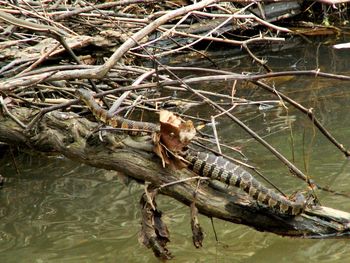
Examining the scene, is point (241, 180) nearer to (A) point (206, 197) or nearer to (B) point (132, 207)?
(A) point (206, 197)

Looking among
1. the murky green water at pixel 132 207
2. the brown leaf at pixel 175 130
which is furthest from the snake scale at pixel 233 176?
the murky green water at pixel 132 207

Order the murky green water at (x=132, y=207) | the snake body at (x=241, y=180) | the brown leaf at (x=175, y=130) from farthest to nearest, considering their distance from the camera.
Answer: the murky green water at (x=132, y=207), the snake body at (x=241, y=180), the brown leaf at (x=175, y=130)

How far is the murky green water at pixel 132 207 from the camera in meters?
4.30

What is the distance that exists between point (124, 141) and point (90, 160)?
0.29 m

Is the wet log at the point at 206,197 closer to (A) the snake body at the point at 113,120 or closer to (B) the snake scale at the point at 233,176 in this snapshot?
(B) the snake scale at the point at 233,176

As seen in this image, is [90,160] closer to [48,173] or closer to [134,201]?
[134,201]

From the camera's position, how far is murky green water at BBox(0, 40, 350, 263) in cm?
430

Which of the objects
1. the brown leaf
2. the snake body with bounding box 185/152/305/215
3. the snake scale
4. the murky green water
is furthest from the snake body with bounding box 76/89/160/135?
the murky green water

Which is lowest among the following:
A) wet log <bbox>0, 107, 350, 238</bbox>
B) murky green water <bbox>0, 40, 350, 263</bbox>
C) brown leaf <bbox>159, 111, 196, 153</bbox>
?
murky green water <bbox>0, 40, 350, 263</bbox>

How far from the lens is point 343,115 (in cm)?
689

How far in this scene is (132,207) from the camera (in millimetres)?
5215

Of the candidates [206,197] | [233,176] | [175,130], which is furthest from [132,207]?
[175,130]

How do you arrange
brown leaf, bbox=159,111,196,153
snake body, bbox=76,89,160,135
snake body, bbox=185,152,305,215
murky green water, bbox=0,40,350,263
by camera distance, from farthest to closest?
snake body, bbox=76,89,160,135 < murky green water, bbox=0,40,350,263 < snake body, bbox=185,152,305,215 < brown leaf, bbox=159,111,196,153

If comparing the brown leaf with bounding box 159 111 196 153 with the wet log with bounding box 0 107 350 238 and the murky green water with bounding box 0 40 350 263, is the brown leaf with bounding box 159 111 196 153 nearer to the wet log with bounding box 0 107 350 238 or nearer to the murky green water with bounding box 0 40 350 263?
the wet log with bounding box 0 107 350 238
